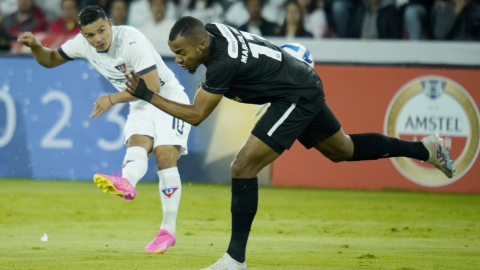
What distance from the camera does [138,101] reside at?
20.0 feet

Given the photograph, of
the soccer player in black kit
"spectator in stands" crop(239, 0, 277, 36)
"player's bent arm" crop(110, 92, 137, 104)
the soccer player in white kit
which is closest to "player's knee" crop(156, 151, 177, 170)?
the soccer player in white kit

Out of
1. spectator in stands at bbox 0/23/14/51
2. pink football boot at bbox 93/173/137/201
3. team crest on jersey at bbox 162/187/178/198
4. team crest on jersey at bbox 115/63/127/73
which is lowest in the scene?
team crest on jersey at bbox 162/187/178/198

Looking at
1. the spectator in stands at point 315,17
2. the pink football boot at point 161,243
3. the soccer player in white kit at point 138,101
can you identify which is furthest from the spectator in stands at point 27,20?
the pink football boot at point 161,243

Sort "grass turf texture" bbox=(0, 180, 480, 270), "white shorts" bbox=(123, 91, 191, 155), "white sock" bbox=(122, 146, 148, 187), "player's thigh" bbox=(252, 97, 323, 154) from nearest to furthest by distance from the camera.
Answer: "player's thigh" bbox=(252, 97, 323, 154), "grass turf texture" bbox=(0, 180, 480, 270), "white sock" bbox=(122, 146, 148, 187), "white shorts" bbox=(123, 91, 191, 155)

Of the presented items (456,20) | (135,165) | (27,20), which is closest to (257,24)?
(456,20)

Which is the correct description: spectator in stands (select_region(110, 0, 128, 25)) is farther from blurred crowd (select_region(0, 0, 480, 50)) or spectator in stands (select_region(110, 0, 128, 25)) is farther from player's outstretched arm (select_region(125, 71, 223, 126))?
player's outstretched arm (select_region(125, 71, 223, 126))

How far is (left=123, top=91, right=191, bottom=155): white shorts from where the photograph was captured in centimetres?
589

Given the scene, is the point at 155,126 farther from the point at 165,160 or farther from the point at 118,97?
the point at 118,97

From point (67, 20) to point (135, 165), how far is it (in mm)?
7134

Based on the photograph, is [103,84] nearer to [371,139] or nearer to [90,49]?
[90,49]

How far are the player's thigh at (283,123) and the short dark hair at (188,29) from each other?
2.62 ft

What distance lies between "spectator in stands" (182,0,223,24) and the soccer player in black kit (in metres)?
7.25

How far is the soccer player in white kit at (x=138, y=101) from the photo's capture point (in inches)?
223

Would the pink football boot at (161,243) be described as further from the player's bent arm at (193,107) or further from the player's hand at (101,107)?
the player's bent arm at (193,107)
